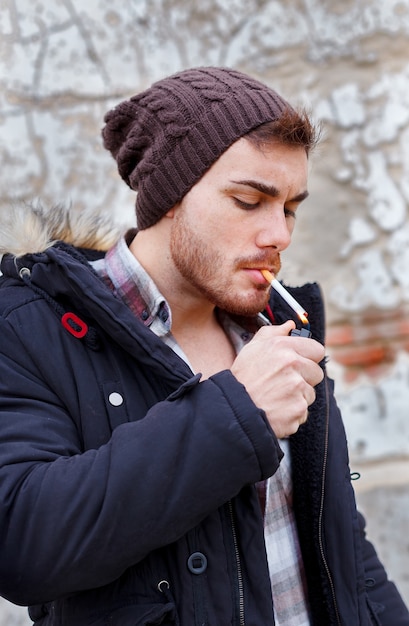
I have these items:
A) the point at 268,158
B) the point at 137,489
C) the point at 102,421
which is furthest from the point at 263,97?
the point at 137,489

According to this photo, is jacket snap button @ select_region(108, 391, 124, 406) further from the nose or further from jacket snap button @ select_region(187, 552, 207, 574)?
the nose

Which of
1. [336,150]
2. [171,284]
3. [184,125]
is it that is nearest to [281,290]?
[171,284]

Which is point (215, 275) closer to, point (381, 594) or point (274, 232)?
point (274, 232)

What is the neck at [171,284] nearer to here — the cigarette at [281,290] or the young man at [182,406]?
the young man at [182,406]

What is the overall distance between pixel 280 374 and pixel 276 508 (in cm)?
40

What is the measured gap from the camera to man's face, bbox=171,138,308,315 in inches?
66.3

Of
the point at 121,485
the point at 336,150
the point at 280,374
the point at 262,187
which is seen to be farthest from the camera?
the point at 336,150

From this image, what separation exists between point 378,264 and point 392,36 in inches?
33.1

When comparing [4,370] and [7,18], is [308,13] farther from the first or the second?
[4,370]

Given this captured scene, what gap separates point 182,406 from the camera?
1390 mm

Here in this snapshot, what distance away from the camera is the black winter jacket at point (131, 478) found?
4.36 feet

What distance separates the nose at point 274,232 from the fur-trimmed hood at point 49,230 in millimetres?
427

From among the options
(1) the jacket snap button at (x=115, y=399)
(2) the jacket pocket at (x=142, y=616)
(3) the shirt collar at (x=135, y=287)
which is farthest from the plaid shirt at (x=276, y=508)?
(2) the jacket pocket at (x=142, y=616)

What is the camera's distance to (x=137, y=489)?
1.33 m
